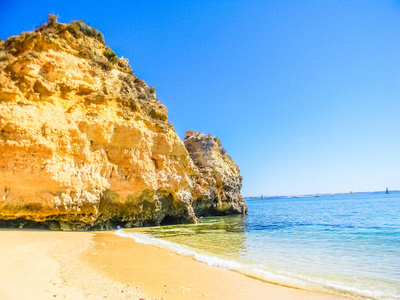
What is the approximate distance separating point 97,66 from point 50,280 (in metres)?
13.9

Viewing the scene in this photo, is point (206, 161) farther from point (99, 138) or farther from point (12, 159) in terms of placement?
point (12, 159)

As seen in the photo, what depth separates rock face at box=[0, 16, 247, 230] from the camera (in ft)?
35.9

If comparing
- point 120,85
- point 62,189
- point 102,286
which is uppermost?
point 120,85

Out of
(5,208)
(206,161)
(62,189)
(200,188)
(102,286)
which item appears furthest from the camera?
(206,161)

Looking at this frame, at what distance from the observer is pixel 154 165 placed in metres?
17.0

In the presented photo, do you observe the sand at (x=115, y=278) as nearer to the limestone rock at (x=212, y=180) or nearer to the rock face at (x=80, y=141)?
the rock face at (x=80, y=141)

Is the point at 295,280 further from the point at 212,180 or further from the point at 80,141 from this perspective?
the point at 212,180

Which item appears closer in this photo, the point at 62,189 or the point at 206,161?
the point at 62,189

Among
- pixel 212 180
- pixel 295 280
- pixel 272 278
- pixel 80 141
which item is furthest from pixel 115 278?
pixel 212 180

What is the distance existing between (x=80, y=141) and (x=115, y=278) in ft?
31.2

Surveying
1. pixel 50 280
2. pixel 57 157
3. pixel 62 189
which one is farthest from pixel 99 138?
pixel 50 280

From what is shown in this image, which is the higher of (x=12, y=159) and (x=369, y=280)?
(x=12, y=159)

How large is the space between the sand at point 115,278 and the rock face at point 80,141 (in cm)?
462

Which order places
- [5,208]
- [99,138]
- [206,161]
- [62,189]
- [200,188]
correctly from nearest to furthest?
[5,208], [62,189], [99,138], [200,188], [206,161]
